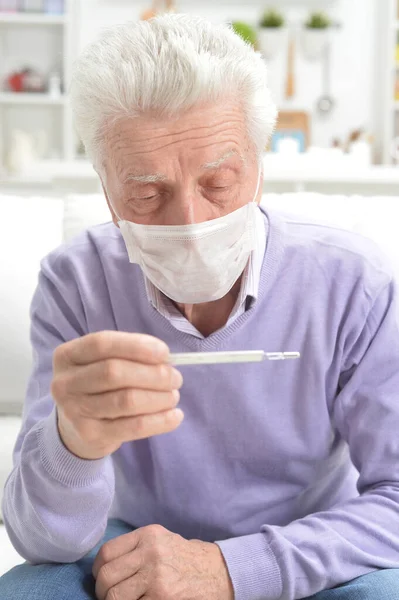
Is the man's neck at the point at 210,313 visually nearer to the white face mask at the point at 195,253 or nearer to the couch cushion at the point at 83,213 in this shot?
the white face mask at the point at 195,253

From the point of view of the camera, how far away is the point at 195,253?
1021 mm

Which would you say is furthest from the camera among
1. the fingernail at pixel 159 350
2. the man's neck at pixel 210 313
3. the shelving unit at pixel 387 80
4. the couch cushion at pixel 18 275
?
the shelving unit at pixel 387 80

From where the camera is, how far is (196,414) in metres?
1.16

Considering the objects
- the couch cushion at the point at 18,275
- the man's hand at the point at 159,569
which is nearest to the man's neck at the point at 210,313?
the man's hand at the point at 159,569

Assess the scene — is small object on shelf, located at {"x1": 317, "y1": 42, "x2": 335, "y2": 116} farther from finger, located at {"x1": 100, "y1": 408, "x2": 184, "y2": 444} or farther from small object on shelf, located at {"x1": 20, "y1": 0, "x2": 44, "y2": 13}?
finger, located at {"x1": 100, "y1": 408, "x2": 184, "y2": 444}

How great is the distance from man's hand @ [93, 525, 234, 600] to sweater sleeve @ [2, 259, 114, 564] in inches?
1.8

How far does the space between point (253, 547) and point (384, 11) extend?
5034 millimetres

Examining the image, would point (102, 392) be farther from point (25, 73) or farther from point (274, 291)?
point (25, 73)

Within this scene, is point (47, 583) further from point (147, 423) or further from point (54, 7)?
point (54, 7)

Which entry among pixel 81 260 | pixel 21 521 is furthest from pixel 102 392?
pixel 81 260

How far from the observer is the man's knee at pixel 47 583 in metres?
0.99

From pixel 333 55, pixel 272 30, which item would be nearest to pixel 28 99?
pixel 272 30

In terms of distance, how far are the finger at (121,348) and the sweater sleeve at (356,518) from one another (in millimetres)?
389

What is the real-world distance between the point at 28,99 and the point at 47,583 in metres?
4.90
